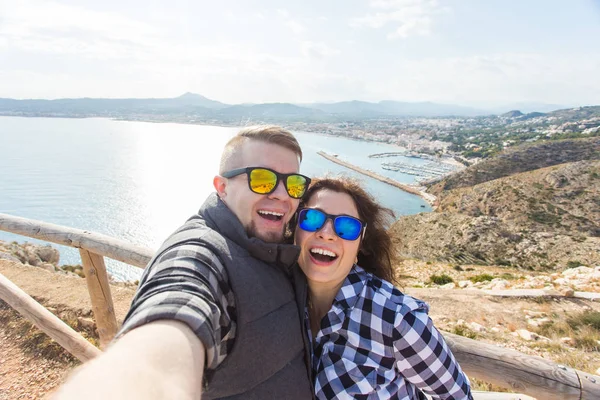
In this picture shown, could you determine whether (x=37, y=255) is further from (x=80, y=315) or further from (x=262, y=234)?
(x=262, y=234)

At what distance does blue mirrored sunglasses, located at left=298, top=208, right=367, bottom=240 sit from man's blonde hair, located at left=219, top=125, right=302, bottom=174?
0.28 m

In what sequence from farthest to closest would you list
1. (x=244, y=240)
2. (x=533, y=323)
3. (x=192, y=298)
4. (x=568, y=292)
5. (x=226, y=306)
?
1. (x=568, y=292)
2. (x=533, y=323)
3. (x=244, y=240)
4. (x=226, y=306)
5. (x=192, y=298)

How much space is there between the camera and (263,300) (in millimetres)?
959

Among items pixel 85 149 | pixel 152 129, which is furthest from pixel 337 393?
pixel 152 129

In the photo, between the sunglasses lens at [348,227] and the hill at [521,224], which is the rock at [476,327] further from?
the hill at [521,224]

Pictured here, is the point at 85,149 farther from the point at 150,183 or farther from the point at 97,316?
the point at 97,316

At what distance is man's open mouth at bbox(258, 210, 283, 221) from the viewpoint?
4.29ft

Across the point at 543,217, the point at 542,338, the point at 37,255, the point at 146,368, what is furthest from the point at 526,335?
the point at 543,217

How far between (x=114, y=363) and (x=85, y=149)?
8742 centimetres

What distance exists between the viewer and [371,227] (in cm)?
161

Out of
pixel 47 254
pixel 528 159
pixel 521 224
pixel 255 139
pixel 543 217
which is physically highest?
pixel 255 139

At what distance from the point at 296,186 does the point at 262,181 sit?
0.16m

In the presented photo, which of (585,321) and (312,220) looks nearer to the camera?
(312,220)

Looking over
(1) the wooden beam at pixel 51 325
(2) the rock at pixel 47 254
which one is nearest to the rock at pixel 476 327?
(1) the wooden beam at pixel 51 325
